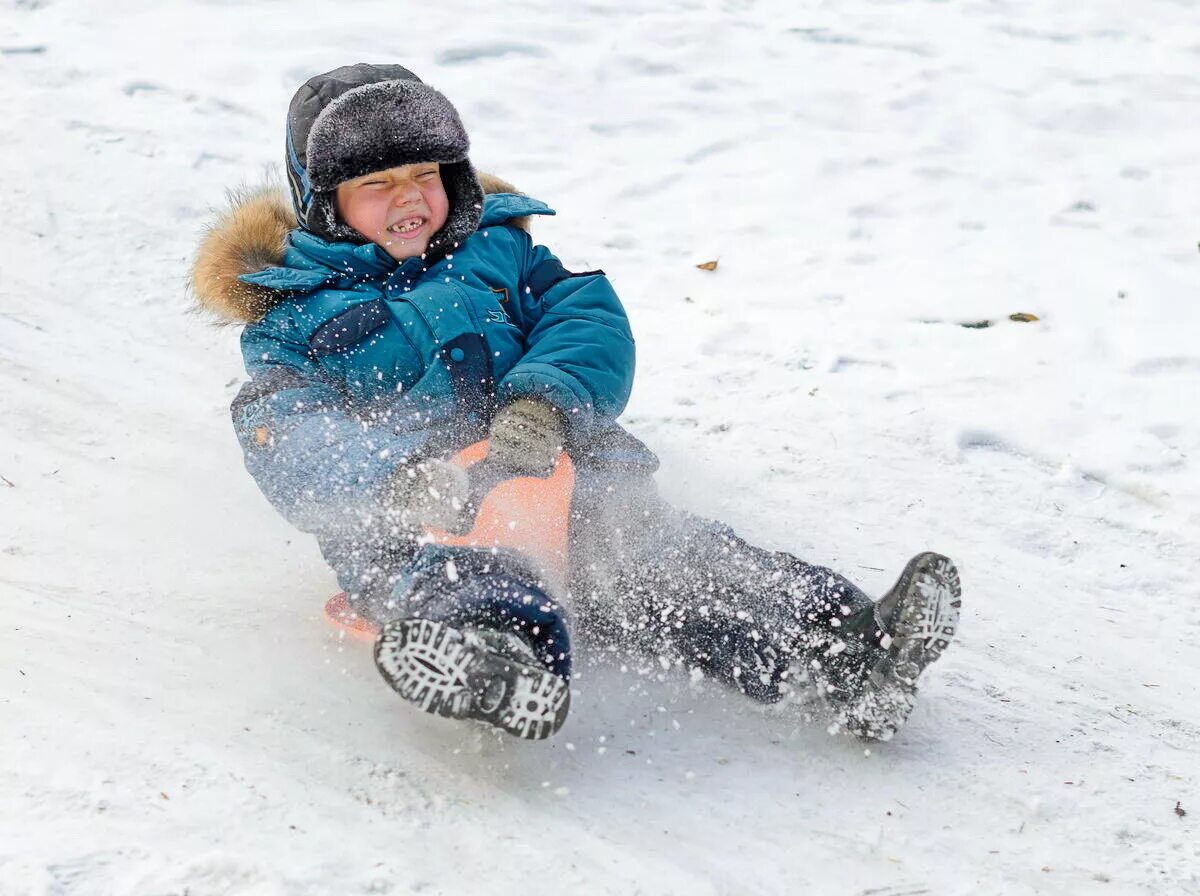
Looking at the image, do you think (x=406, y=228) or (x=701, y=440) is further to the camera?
(x=701, y=440)

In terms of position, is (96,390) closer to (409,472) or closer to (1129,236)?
(409,472)

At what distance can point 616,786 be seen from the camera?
6.51 ft

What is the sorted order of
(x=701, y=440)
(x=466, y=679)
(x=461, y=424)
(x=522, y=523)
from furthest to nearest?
(x=701, y=440) < (x=461, y=424) < (x=522, y=523) < (x=466, y=679)

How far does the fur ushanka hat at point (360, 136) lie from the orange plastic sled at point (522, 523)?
60 centimetres

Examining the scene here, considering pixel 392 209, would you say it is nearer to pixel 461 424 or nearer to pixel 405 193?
pixel 405 193

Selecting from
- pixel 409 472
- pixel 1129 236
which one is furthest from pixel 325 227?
pixel 1129 236

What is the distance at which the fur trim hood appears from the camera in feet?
8.53

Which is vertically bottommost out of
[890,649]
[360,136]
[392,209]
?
[890,649]

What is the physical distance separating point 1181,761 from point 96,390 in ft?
8.99

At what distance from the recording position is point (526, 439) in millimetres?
2316

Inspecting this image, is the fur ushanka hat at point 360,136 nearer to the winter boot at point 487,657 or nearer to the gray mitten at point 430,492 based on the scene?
the gray mitten at point 430,492

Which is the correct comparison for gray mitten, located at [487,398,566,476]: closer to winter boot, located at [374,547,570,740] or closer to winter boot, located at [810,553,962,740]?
winter boot, located at [374,547,570,740]

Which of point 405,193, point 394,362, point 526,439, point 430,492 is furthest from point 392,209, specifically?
point 430,492

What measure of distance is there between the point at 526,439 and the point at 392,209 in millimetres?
625
